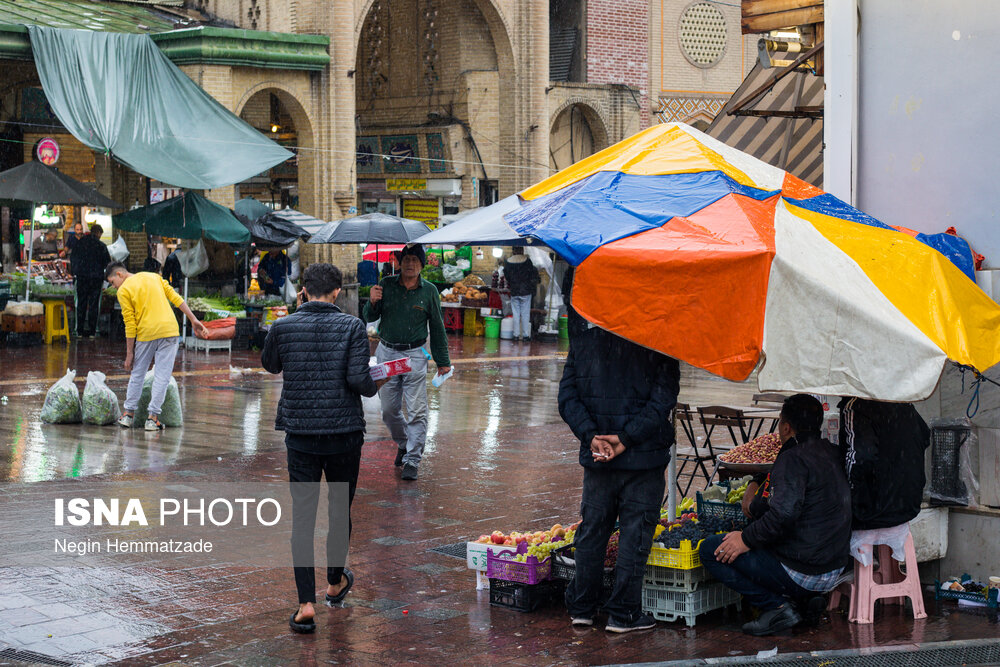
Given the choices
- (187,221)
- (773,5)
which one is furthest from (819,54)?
(187,221)

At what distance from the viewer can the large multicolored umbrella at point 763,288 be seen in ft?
18.8

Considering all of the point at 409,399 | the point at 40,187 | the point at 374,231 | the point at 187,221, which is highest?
the point at 40,187

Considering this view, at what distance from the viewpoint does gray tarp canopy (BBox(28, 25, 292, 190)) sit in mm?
19969

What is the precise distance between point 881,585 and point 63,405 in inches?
363

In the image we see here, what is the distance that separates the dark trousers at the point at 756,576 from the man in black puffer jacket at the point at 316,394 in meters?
1.96

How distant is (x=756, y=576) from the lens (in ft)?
20.8

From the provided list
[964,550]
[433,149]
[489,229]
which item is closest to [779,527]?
[964,550]

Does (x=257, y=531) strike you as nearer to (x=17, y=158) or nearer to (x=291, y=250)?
(x=291, y=250)

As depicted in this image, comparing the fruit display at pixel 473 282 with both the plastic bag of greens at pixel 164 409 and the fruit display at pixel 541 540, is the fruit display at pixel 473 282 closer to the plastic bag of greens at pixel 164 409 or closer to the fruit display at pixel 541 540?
the plastic bag of greens at pixel 164 409

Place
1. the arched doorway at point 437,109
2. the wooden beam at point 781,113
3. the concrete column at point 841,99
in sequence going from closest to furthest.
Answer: the concrete column at point 841,99, the wooden beam at point 781,113, the arched doorway at point 437,109

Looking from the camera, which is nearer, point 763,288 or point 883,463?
point 763,288

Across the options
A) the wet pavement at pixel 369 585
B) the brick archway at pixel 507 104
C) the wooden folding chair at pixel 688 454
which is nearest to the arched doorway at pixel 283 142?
the brick archway at pixel 507 104

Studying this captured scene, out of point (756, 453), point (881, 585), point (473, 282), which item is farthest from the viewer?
point (473, 282)

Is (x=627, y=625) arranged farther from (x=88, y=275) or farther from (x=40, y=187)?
(x=88, y=275)
